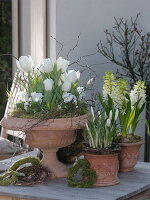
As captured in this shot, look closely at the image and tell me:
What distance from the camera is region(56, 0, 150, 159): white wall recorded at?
16.4 feet

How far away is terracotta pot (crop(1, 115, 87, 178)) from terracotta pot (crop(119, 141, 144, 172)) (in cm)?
26

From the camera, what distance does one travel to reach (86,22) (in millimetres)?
5082

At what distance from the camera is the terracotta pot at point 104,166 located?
2.86 metres

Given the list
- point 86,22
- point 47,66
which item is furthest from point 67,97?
point 86,22

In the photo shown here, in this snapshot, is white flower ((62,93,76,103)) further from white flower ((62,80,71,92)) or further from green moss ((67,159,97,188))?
green moss ((67,159,97,188))

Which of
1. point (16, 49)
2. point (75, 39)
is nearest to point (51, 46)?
point (75, 39)

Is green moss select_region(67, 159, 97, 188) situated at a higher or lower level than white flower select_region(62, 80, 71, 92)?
lower

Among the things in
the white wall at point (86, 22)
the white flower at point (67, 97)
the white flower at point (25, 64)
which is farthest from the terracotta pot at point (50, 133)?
the white wall at point (86, 22)

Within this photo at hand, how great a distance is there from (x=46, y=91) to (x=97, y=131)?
31 cm

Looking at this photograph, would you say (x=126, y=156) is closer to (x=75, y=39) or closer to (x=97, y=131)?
(x=97, y=131)

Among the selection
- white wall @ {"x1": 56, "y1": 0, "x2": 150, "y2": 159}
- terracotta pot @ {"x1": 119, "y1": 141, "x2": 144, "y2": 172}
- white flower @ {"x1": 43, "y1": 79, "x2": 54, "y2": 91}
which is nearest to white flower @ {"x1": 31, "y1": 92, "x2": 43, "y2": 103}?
white flower @ {"x1": 43, "y1": 79, "x2": 54, "y2": 91}

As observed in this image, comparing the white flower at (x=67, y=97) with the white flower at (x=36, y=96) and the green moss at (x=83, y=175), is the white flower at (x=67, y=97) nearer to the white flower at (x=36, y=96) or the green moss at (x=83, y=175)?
the white flower at (x=36, y=96)

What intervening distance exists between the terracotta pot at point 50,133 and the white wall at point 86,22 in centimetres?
199

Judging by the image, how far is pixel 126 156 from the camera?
3.08 metres
